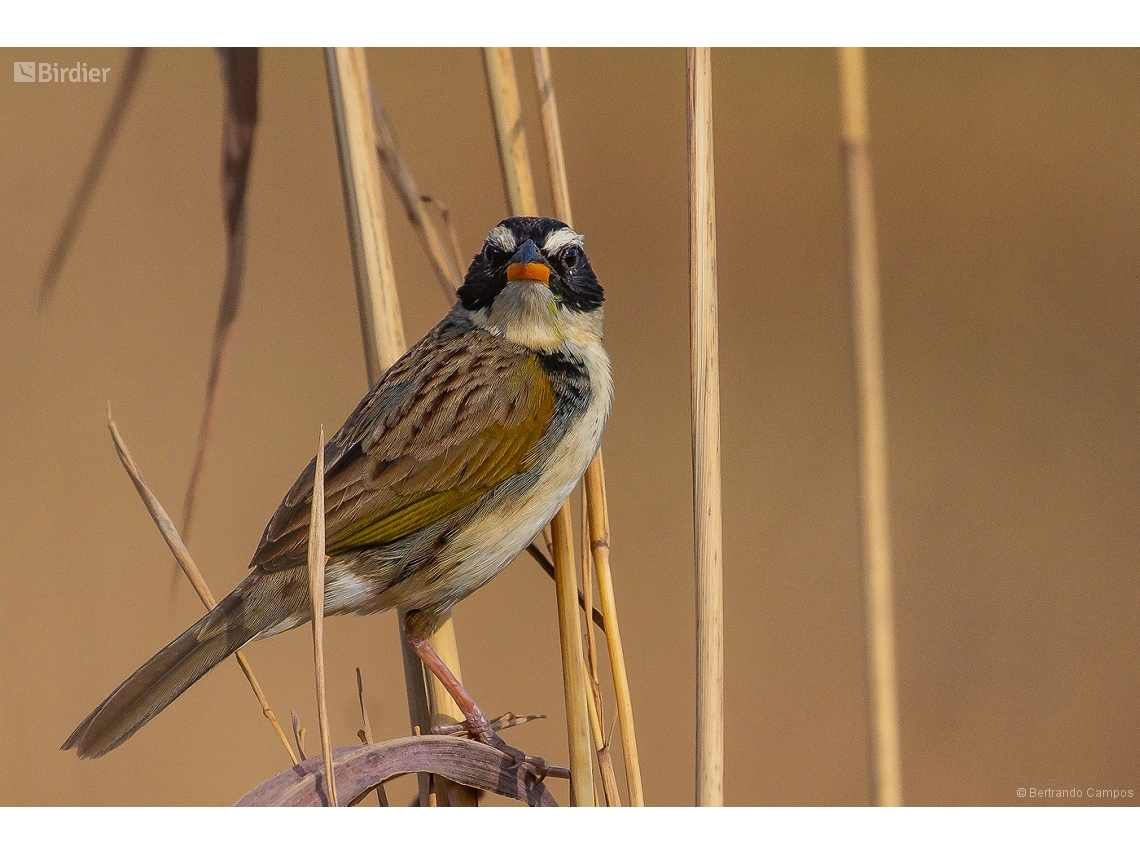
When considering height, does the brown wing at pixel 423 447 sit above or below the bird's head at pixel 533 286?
below

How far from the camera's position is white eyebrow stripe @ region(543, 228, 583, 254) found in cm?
237

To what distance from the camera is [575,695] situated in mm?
2094

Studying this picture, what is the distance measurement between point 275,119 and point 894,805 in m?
Answer: 2.48

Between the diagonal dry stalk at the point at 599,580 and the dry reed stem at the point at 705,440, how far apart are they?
15cm

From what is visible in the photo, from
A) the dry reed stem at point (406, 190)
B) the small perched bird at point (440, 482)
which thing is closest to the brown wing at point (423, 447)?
the small perched bird at point (440, 482)

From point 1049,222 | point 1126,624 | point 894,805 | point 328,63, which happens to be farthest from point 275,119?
point 1126,624

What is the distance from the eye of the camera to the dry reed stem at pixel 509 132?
7.43ft

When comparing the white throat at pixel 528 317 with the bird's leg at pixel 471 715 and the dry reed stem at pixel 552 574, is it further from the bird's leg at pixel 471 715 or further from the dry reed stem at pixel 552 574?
the bird's leg at pixel 471 715

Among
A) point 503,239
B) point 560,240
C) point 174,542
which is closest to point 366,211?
point 503,239

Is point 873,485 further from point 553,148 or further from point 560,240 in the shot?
point 553,148

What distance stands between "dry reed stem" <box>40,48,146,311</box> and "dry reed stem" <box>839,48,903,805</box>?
6.42 feet

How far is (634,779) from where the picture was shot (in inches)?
85.6

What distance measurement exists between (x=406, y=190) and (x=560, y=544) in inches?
37.5
